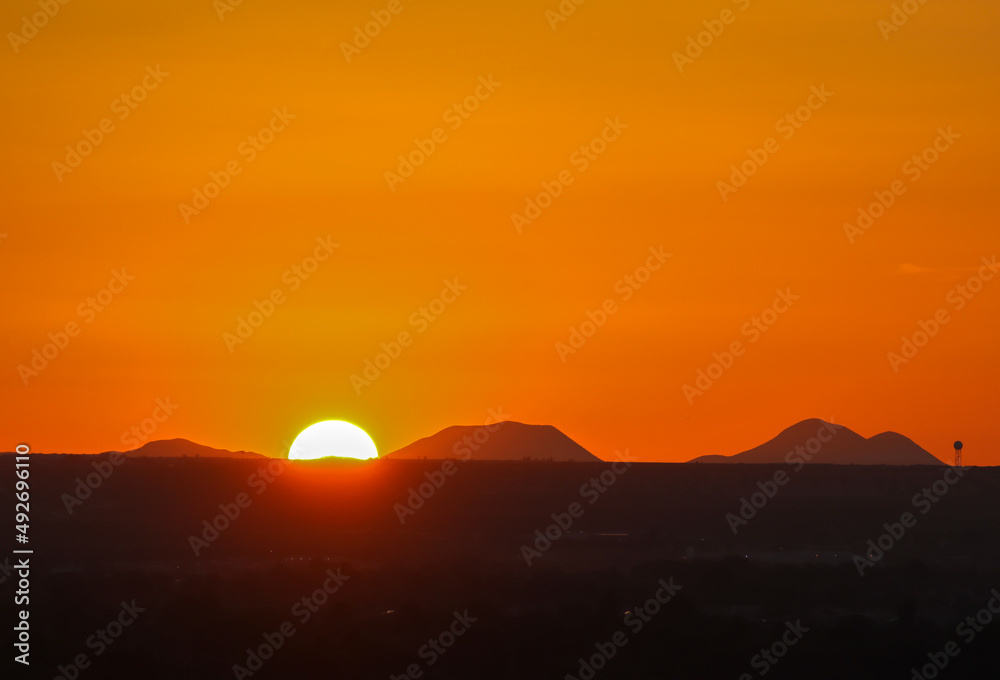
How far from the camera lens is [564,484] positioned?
103 m

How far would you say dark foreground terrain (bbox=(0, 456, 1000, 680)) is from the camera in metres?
38.6

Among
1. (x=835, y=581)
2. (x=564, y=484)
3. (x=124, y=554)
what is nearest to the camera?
(x=835, y=581)

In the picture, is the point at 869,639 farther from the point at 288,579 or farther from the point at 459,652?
the point at 288,579

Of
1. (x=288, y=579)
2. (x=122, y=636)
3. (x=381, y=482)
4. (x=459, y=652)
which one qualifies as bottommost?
(x=459, y=652)

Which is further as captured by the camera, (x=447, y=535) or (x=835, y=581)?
(x=447, y=535)

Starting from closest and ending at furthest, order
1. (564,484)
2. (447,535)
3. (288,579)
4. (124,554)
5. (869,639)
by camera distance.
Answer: (869,639)
(288,579)
(124,554)
(447,535)
(564,484)

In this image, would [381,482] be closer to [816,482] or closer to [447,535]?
[447,535]

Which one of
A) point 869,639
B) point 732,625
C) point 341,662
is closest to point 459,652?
point 341,662

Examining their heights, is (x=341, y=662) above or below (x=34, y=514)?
below

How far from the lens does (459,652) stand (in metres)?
39.0

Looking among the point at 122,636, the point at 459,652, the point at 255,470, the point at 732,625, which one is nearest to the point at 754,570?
the point at 732,625

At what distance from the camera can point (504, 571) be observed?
59.7 m

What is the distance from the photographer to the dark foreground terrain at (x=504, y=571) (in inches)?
1519

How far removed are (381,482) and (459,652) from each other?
214 ft
